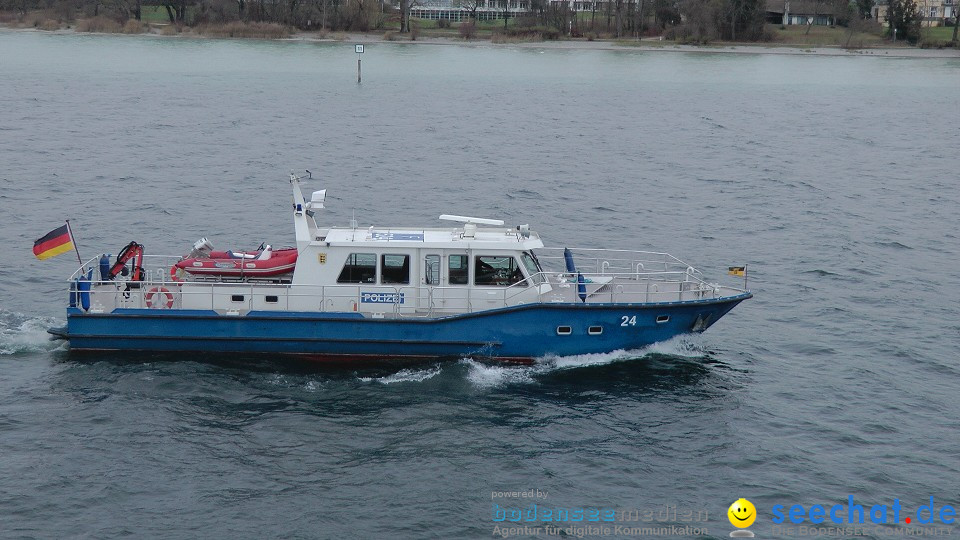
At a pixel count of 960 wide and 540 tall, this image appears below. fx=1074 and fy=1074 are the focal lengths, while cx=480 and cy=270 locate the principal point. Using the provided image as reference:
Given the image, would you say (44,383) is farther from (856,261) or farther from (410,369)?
(856,261)

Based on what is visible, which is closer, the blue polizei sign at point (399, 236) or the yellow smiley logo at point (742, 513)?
the yellow smiley logo at point (742, 513)

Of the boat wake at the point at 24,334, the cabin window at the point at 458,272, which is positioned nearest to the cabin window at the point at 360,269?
the cabin window at the point at 458,272

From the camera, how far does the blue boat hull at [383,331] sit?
2481 centimetres

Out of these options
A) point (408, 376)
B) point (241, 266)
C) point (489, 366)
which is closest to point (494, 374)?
point (489, 366)

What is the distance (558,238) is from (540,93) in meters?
46.4

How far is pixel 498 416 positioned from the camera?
2305cm

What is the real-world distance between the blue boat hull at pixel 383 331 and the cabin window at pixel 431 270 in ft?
3.45

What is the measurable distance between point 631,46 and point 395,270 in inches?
3776

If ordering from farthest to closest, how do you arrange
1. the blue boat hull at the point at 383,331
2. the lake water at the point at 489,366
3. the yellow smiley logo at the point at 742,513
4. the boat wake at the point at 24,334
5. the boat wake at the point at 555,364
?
1. the boat wake at the point at 24,334
2. the blue boat hull at the point at 383,331
3. the boat wake at the point at 555,364
4. the lake water at the point at 489,366
5. the yellow smiley logo at the point at 742,513

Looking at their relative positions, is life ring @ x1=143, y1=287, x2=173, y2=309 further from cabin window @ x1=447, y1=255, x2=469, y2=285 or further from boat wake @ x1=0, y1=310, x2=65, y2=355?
cabin window @ x1=447, y1=255, x2=469, y2=285

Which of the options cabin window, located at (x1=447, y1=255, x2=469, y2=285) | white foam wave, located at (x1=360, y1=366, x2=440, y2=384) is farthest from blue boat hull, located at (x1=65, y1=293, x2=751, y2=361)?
Result: cabin window, located at (x1=447, y1=255, x2=469, y2=285)

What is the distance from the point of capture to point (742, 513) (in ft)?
64.4

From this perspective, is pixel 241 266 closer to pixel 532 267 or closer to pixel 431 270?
pixel 431 270

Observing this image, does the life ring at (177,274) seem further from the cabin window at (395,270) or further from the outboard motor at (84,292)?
the cabin window at (395,270)
